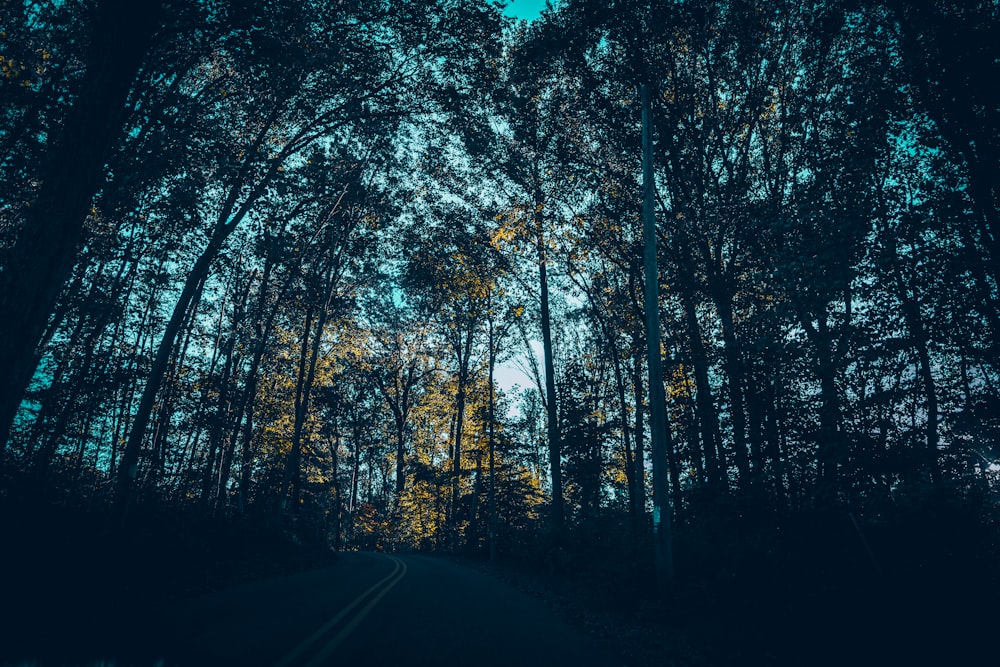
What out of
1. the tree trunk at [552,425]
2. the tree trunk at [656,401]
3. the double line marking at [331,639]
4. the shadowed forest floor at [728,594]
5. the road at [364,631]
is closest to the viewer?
the double line marking at [331,639]

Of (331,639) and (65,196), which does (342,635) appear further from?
(65,196)

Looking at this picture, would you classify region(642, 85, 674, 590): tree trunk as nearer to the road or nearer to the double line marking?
the road

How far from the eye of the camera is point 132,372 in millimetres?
17344

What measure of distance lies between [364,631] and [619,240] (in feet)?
47.5

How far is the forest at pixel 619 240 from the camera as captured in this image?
7.90 metres

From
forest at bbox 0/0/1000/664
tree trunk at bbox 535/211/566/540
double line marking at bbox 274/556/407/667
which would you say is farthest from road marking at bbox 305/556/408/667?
tree trunk at bbox 535/211/566/540

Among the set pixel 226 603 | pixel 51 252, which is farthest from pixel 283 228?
pixel 226 603

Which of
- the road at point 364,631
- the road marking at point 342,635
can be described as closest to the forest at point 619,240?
the road at point 364,631

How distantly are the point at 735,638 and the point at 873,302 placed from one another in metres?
6.61

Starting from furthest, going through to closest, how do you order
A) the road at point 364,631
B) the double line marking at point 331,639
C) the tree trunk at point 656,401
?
the tree trunk at point 656,401, the road at point 364,631, the double line marking at point 331,639

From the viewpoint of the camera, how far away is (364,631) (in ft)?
20.4

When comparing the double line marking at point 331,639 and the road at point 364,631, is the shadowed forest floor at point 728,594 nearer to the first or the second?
the road at point 364,631

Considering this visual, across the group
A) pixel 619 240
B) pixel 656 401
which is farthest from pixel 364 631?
pixel 619 240

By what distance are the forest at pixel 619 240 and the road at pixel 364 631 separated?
285 cm
